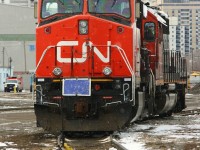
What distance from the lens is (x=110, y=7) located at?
1278 cm

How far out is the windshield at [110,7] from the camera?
12.6m

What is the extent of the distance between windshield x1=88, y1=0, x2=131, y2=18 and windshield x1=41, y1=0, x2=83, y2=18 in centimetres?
33

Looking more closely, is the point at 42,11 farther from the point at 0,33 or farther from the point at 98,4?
the point at 0,33

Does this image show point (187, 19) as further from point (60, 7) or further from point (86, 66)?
point (86, 66)

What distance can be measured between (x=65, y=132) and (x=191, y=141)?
137 inches

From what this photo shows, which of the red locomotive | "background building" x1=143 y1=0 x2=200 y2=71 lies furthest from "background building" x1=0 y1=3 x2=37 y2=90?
the red locomotive

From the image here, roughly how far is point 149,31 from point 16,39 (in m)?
76.0

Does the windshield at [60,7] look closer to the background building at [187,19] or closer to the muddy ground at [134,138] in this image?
the muddy ground at [134,138]

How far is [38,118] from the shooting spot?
40.7 ft

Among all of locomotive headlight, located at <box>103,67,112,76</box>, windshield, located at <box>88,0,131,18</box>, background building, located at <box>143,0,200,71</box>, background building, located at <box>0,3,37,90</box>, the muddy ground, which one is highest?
background building, located at <box>143,0,200,71</box>

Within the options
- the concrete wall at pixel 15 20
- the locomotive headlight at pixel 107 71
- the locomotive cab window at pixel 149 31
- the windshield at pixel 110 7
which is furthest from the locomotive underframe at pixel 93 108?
the concrete wall at pixel 15 20

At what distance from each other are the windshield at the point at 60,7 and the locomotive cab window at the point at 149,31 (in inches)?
148

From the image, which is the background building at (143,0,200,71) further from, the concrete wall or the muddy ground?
the muddy ground

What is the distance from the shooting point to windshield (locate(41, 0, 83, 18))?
499 inches
